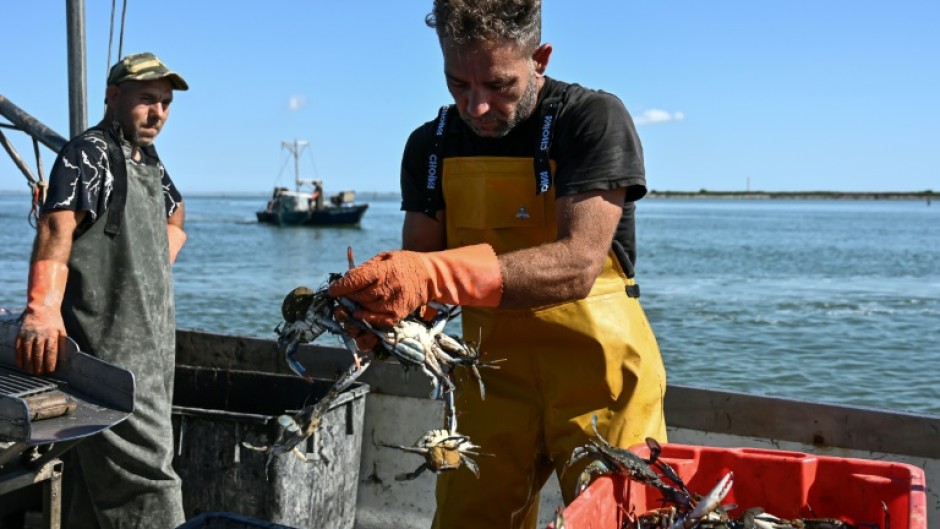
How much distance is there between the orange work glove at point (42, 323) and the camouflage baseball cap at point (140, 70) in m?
0.90

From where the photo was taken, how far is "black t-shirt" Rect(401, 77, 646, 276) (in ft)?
9.12

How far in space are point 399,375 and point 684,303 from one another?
1801 cm

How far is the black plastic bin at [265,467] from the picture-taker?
14.4 ft

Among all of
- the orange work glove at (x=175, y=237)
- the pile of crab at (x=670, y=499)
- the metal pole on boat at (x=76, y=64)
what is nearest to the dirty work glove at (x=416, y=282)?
the pile of crab at (x=670, y=499)

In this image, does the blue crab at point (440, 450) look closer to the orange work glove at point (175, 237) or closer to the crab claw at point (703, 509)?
the crab claw at point (703, 509)

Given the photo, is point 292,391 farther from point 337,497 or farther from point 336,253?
point 336,253

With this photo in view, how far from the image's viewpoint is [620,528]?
2715 millimetres

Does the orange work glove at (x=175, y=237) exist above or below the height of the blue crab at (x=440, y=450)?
above

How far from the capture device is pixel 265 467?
4.45 m

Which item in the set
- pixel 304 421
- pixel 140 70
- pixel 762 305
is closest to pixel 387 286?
pixel 304 421

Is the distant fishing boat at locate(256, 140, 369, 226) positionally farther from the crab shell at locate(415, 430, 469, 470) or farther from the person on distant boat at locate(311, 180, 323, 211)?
the crab shell at locate(415, 430, 469, 470)

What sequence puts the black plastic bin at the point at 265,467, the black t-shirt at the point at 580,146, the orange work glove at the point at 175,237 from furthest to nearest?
the orange work glove at the point at 175,237 → the black plastic bin at the point at 265,467 → the black t-shirt at the point at 580,146

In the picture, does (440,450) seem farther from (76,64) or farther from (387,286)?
(76,64)

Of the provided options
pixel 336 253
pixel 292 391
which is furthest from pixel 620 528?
pixel 336 253
